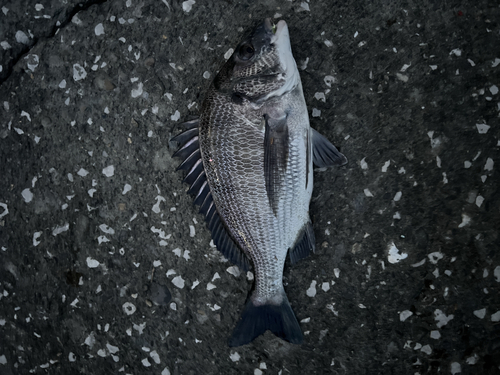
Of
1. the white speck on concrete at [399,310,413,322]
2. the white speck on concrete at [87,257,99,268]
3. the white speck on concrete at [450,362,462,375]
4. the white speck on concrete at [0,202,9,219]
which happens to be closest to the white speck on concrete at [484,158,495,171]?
the white speck on concrete at [399,310,413,322]

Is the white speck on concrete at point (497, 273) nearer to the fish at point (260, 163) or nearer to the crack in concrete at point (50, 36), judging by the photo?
the fish at point (260, 163)

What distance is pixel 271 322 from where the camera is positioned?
1319mm

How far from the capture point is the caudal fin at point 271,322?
132 cm

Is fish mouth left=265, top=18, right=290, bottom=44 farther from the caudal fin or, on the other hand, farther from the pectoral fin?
the caudal fin

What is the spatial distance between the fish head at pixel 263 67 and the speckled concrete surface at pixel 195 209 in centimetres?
19

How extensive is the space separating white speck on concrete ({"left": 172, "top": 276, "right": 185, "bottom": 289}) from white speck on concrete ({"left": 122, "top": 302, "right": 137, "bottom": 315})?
238 mm

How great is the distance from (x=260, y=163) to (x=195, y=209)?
16.8 inches

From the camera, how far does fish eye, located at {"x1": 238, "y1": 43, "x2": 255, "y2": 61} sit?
3.97 feet

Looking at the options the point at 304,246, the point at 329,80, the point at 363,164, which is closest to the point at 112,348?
the point at 304,246

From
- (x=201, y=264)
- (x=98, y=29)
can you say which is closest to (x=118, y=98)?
(x=98, y=29)

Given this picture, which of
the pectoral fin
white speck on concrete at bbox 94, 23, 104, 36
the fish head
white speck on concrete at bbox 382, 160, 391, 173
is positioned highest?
white speck on concrete at bbox 94, 23, 104, 36

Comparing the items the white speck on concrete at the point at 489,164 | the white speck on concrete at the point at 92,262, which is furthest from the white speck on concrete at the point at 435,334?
the white speck on concrete at the point at 92,262

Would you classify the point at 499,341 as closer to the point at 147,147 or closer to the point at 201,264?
the point at 201,264

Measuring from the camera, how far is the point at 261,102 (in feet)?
3.88
